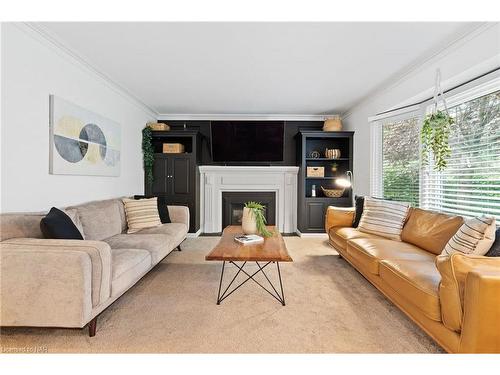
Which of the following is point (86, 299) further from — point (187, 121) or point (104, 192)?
point (187, 121)

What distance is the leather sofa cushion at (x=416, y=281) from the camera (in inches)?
62.6

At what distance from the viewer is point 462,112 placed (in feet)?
9.16

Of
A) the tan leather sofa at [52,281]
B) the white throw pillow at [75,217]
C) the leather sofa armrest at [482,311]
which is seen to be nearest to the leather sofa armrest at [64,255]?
the tan leather sofa at [52,281]

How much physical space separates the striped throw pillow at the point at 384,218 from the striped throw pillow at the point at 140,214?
2.77 metres

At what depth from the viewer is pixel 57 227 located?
6.43 feet

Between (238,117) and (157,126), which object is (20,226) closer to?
(157,126)

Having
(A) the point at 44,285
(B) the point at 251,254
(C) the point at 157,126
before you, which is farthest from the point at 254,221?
(C) the point at 157,126

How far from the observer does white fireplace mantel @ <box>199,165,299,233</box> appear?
208 inches

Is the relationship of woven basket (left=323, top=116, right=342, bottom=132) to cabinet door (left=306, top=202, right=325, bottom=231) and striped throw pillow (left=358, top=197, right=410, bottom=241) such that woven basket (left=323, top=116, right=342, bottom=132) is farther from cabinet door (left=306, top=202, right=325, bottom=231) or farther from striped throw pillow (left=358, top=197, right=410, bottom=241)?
striped throw pillow (left=358, top=197, right=410, bottom=241)

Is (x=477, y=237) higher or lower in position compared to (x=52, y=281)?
higher

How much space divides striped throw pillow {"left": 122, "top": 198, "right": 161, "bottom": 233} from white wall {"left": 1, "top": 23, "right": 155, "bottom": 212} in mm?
445

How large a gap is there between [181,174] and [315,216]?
270 cm
